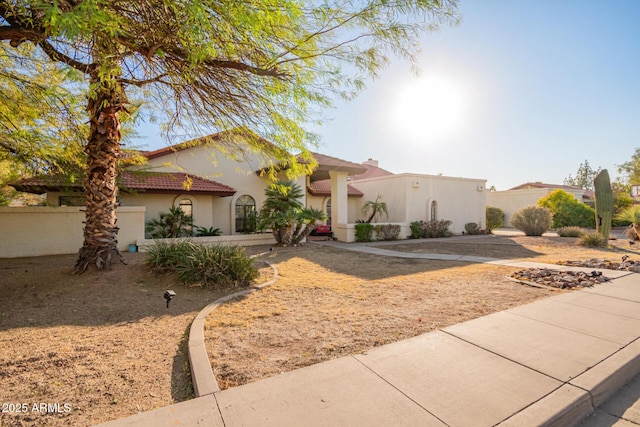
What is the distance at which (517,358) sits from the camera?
11.2 feet

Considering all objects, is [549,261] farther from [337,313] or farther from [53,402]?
[53,402]

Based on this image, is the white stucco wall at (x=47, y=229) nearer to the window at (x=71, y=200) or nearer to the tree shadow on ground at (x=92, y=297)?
the window at (x=71, y=200)

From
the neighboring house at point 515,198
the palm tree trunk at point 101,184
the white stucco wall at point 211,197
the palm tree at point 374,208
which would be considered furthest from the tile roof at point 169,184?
the neighboring house at point 515,198

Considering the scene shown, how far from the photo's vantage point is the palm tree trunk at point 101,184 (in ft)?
22.3

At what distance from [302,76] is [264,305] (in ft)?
14.3

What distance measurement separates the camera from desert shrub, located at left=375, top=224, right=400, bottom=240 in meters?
18.0

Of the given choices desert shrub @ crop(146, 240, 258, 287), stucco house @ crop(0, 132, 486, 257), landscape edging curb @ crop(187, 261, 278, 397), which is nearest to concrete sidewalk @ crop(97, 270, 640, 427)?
landscape edging curb @ crop(187, 261, 278, 397)

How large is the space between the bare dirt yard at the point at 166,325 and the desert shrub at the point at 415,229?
1054 cm

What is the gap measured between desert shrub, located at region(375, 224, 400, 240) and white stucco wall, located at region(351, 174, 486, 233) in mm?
1401

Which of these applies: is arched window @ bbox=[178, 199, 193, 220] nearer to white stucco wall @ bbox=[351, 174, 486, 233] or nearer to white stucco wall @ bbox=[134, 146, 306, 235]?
white stucco wall @ bbox=[134, 146, 306, 235]

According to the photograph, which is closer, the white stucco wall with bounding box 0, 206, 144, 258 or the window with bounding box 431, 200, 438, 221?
the white stucco wall with bounding box 0, 206, 144, 258

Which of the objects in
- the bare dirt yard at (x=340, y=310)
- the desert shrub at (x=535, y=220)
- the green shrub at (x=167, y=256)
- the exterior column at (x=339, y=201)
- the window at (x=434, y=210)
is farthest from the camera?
the window at (x=434, y=210)

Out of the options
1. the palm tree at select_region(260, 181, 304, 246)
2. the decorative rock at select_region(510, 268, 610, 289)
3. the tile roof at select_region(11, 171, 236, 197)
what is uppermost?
the tile roof at select_region(11, 171, 236, 197)

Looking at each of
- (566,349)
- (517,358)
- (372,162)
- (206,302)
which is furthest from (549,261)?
(372,162)
